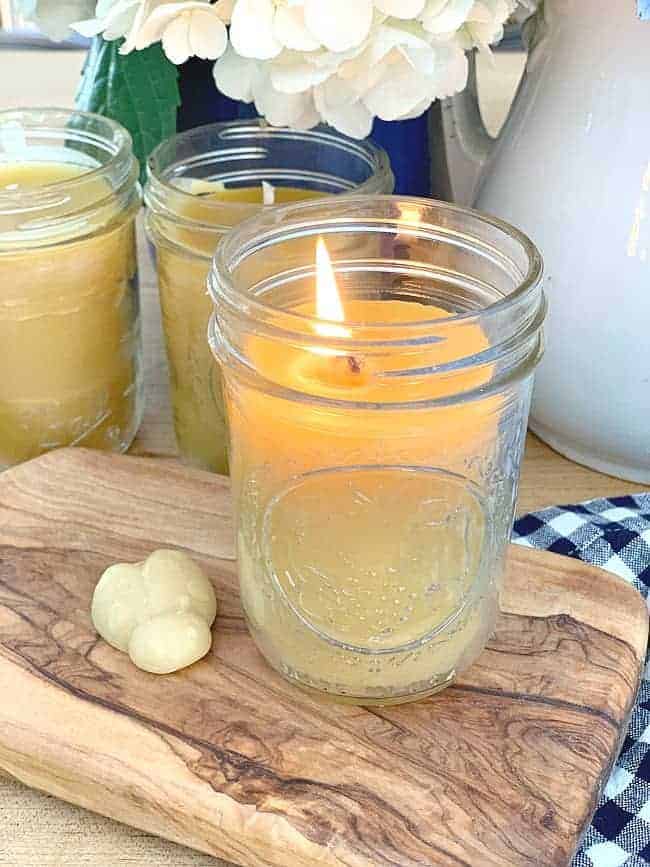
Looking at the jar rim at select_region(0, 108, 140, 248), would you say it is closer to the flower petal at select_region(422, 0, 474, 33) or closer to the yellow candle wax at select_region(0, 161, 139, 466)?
the yellow candle wax at select_region(0, 161, 139, 466)

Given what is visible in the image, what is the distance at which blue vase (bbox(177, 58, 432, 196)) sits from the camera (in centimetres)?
67

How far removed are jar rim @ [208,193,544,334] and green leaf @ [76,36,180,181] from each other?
0.18 m

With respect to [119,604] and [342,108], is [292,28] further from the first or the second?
[119,604]

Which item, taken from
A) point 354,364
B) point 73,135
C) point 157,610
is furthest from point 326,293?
point 73,135

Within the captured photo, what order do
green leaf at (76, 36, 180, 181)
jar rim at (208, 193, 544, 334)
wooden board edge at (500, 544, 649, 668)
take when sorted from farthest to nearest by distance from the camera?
green leaf at (76, 36, 180, 181) → wooden board edge at (500, 544, 649, 668) → jar rim at (208, 193, 544, 334)

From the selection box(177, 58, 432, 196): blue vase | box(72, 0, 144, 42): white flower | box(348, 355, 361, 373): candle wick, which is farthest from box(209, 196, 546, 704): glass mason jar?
box(177, 58, 432, 196): blue vase

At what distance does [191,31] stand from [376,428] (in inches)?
7.9

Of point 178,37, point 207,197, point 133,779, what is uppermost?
point 178,37

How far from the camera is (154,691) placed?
46cm

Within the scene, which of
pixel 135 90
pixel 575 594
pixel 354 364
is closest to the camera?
pixel 354 364

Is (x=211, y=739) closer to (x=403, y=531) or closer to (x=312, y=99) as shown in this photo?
(x=403, y=531)

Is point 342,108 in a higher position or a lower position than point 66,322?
higher

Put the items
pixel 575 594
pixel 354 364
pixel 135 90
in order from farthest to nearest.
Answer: pixel 135 90 < pixel 575 594 < pixel 354 364

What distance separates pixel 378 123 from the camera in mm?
676
